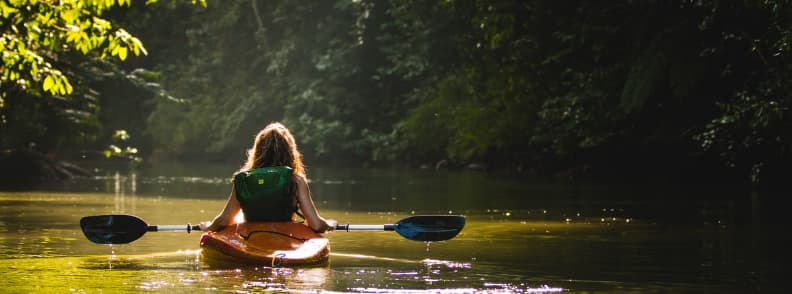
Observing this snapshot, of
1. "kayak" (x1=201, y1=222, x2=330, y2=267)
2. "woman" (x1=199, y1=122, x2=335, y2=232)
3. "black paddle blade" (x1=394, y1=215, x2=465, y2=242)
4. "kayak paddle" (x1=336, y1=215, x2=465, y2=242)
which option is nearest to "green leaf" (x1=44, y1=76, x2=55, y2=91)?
"woman" (x1=199, y1=122, x2=335, y2=232)

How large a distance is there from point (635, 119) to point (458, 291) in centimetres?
2041

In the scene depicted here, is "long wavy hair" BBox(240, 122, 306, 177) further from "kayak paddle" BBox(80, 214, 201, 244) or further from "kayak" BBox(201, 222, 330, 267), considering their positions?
"kayak paddle" BBox(80, 214, 201, 244)

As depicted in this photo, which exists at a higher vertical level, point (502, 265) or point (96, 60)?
point (96, 60)

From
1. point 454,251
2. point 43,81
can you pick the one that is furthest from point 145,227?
point 43,81

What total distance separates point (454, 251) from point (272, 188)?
200cm

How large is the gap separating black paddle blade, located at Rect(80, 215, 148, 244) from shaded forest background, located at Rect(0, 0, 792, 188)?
7100 mm

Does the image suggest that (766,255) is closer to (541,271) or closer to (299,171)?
(541,271)

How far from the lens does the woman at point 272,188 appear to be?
39.1 feet

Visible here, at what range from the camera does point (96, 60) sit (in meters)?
31.6

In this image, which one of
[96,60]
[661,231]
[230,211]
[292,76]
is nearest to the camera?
[230,211]

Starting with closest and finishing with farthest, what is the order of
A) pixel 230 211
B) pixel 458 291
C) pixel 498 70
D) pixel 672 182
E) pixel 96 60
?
1. pixel 458 291
2. pixel 230 211
3. pixel 672 182
4. pixel 96 60
5. pixel 498 70

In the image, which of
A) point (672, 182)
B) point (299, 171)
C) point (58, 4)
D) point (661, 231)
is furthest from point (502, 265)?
point (672, 182)

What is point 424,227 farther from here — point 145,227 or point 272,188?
point 145,227

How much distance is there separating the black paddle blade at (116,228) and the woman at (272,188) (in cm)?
78
